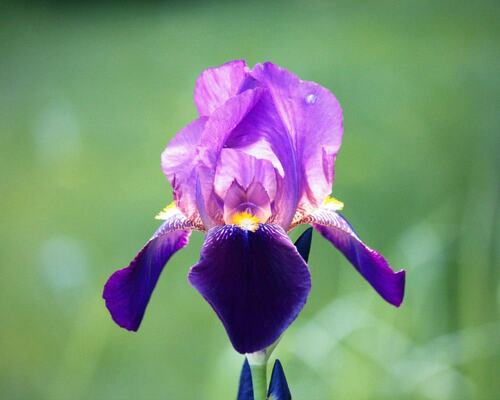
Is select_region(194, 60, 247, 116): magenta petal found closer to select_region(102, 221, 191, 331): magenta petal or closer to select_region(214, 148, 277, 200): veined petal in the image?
select_region(214, 148, 277, 200): veined petal

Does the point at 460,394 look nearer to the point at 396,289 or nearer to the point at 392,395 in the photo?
the point at 392,395

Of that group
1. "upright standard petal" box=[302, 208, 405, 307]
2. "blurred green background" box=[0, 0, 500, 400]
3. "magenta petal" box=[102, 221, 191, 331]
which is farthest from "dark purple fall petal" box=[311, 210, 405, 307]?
"blurred green background" box=[0, 0, 500, 400]

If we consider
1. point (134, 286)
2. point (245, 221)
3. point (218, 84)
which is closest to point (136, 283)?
point (134, 286)

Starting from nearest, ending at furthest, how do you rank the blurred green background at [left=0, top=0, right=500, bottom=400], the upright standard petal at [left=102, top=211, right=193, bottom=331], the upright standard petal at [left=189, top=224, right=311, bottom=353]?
the upright standard petal at [left=189, top=224, right=311, bottom=353], the upright standard petal at [left=102, top=211, right=193, bottom=331], the blurred green background at [left=0, top=0, right=500, bottom=400]

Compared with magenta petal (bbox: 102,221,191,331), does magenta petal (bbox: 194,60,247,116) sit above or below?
above

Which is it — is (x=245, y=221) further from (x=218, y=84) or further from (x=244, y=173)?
(x=218, y=84)
